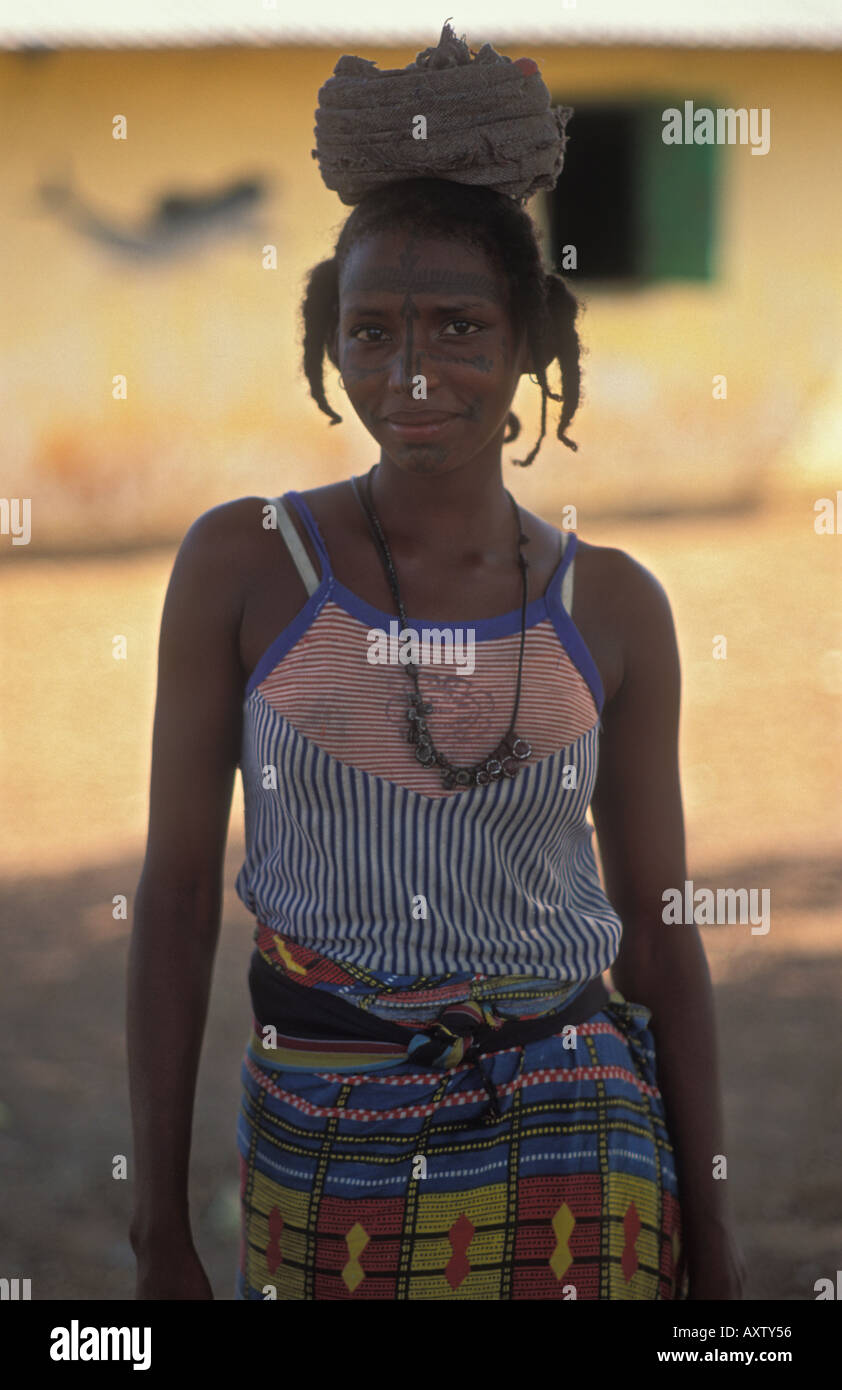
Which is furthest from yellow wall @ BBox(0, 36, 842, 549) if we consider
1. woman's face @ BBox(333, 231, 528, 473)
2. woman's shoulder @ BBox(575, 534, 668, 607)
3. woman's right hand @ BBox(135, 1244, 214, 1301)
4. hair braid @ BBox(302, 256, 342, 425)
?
woman's right hand @ BBox(135, 1244, 214, 1301)

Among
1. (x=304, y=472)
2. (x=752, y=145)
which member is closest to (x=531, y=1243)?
(x=304, y=472)

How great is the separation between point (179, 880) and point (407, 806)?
0.29 m

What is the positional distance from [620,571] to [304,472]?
342 inches

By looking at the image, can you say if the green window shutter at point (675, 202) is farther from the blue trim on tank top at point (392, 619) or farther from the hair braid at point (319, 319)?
the blue trim on tank top at point (392, 619)

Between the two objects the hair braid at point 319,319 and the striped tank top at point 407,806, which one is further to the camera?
the hair braid at point 319,319

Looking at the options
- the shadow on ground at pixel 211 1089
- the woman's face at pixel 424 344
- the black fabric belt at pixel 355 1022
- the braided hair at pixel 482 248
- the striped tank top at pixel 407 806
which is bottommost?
the shadow on ground at pixel 211 1089

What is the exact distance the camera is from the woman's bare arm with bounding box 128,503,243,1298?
1651 millimetres

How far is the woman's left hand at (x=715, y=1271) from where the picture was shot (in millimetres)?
1774

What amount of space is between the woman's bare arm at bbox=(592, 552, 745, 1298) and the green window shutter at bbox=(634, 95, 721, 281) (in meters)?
9.66

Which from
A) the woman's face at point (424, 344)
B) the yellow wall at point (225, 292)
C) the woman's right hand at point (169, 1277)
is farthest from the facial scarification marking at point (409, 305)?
the yellow wall at point (225, 292)

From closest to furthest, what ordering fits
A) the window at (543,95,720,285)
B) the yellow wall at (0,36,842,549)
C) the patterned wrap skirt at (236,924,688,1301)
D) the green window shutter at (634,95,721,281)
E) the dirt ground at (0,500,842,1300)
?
the patterned wrap skirt at (236,924,688,1301), the dirt ground at (0,500,842,1300), the yellow wall at (0,36,842,549), the window at (543,95,720,285), the green window shutter at (634,95,721,281)

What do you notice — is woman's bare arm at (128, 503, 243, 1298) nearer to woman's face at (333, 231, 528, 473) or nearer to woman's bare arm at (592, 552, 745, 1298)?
woman's face at (333, 231, 528, 473)

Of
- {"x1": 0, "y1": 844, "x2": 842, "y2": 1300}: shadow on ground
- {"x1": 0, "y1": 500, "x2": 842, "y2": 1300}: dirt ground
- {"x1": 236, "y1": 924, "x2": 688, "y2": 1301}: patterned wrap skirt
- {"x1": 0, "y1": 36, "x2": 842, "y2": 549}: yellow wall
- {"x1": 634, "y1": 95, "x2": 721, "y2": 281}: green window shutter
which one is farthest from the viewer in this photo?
{"x1": 634, "y1": 95, "x2": 721, "y2": 281}: green window shutter
